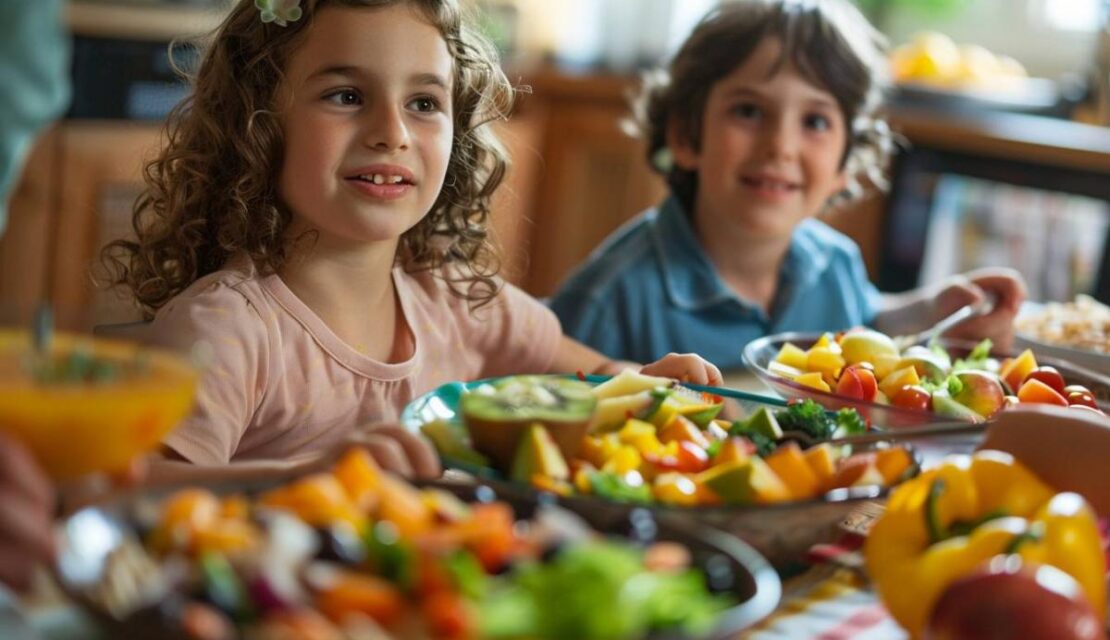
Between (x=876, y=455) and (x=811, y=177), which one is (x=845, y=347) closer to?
(x=876, y=455)

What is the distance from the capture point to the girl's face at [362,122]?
1468 millimetres

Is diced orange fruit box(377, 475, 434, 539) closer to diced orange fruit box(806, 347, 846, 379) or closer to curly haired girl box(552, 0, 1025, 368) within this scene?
diced orange fruit box(806, 347, 846, 379)

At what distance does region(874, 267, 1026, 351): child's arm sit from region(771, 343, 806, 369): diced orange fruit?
0.45 metres

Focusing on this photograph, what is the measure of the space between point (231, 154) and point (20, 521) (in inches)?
33.5

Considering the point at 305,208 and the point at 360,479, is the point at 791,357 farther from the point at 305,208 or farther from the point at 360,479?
the point at 360,479

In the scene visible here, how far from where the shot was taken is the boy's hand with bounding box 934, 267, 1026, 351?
1.92 m

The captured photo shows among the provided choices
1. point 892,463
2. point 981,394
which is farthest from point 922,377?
point 892,463

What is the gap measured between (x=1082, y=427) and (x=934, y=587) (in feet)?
0.83

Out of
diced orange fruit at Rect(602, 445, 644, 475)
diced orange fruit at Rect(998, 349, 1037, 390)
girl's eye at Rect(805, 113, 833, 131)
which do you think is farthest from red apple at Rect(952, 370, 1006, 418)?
girl's eye at Rect(805, 113, 833, 131)

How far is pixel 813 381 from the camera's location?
4.71 feet

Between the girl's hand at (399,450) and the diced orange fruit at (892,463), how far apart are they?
0.34 meters

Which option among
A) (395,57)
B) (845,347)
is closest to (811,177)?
(845,347)

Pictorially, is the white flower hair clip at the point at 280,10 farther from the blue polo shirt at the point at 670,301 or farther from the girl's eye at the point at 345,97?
the blue polo shirt at the point at 670,301

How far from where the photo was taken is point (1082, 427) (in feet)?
3.50
